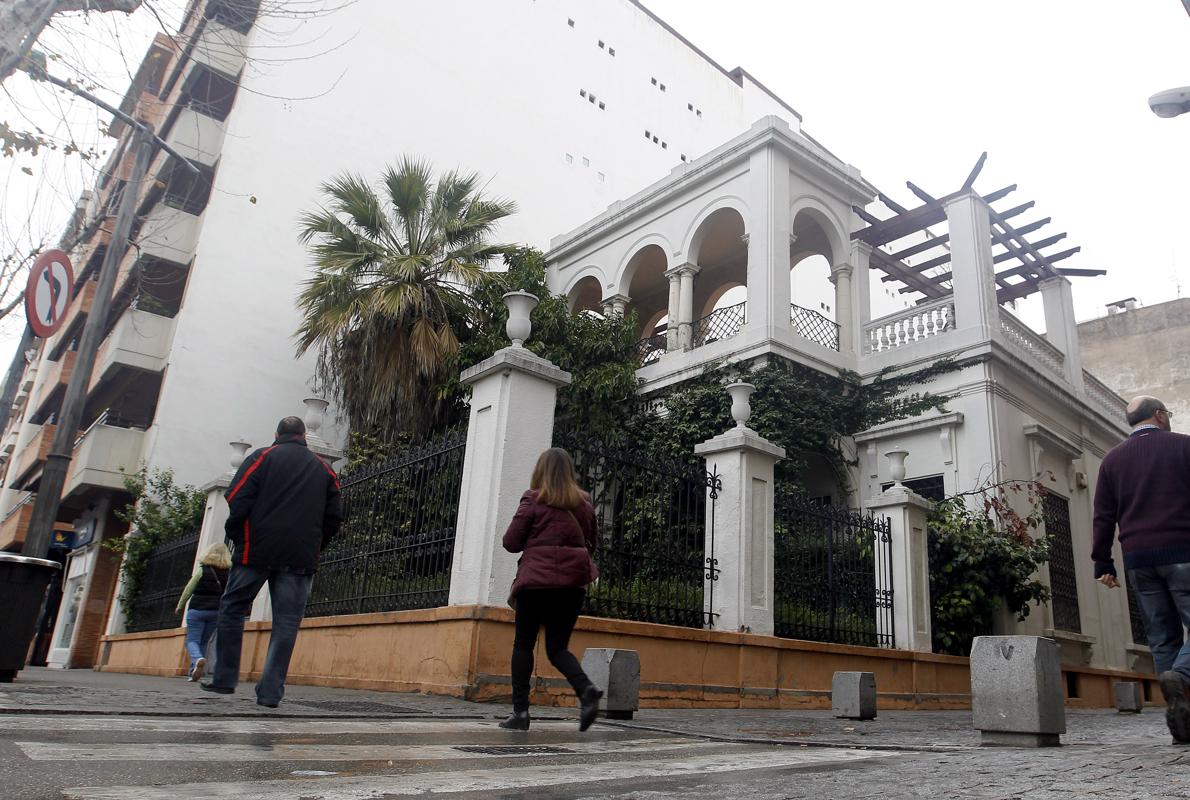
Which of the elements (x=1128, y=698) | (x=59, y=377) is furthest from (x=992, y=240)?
(x=59, y=377)

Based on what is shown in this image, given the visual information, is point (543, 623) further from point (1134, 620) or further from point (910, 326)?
point (1134, 620)

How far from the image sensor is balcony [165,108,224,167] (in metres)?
19.2

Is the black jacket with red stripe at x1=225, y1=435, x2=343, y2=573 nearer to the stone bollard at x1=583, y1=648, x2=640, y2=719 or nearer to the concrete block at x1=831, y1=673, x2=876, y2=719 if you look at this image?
the stone bollard at x1=583, y1=648, x2=640, y2=719

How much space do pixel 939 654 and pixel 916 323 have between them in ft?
21.3

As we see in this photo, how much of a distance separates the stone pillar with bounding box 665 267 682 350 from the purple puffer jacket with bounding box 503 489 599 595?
459 inches

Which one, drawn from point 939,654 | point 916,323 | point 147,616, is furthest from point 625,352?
point 147,616

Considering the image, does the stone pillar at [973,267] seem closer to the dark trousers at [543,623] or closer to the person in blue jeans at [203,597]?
the dark trousers at [543,623]

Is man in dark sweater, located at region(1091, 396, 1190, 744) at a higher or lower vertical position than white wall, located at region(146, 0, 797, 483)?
lower

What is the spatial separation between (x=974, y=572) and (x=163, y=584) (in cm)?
1248

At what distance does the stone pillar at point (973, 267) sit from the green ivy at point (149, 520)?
13.3 m

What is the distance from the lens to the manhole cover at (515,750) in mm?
3566

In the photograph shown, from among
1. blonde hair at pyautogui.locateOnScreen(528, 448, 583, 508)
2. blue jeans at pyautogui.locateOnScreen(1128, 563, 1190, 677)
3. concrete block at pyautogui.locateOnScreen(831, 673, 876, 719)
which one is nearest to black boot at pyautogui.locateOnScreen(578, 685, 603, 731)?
blonde hair at pyautogui.locateOnScreen(528, 448, 583, 508)

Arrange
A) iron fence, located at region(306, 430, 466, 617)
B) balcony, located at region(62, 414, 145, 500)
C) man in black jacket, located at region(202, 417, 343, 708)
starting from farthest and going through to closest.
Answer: balcony, located at region(62, 414, 145, 500), iron fence, located at region(306, 430, 466, 617), man in black jacket, located at region(202, 417, 343, 708)

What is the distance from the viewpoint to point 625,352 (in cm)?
1675
